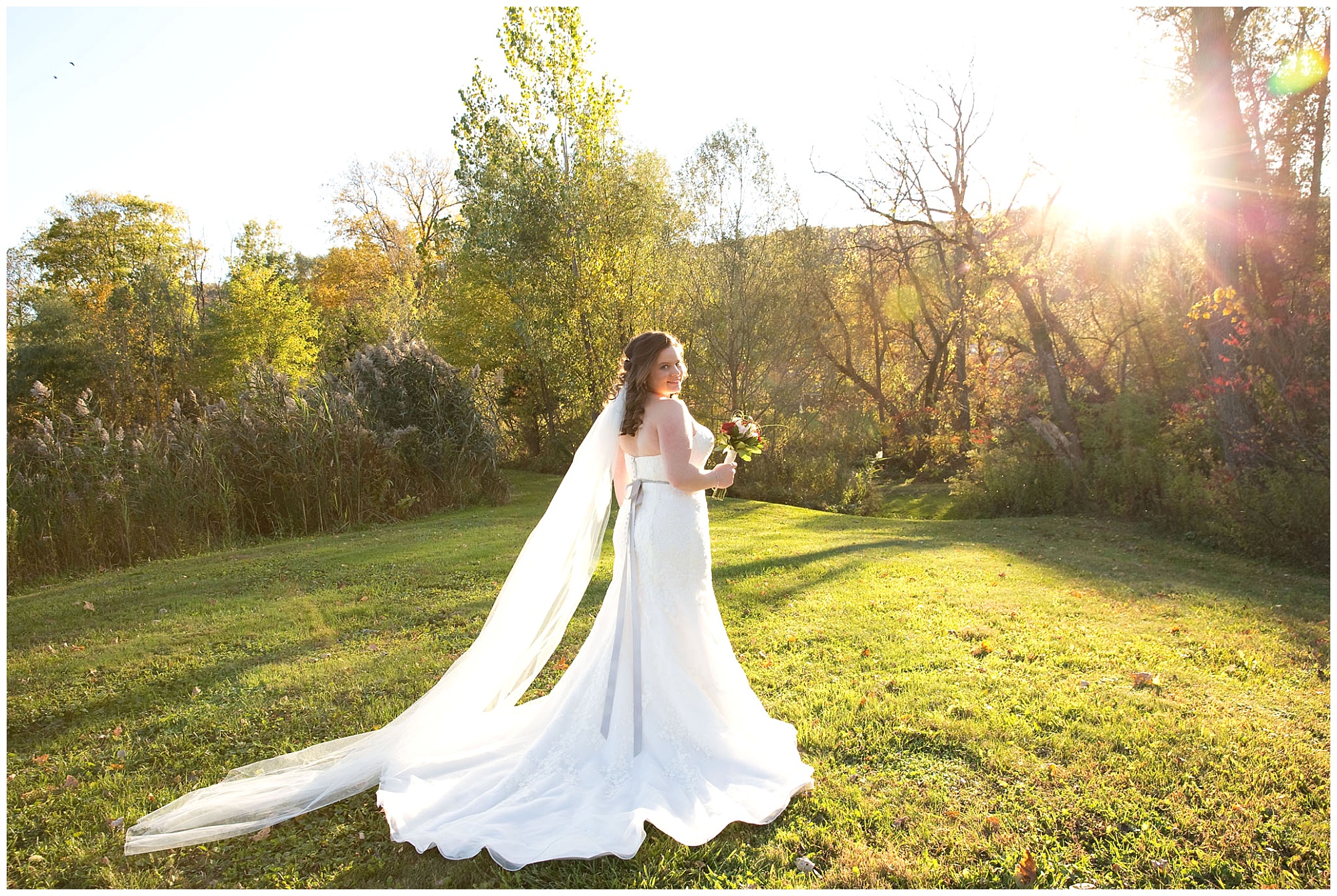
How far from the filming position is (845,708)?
4902mm

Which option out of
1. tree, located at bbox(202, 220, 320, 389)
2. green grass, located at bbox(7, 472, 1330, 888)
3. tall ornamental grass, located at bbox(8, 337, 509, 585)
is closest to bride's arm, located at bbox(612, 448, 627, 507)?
green grass, located at bbox(7, 472, 1330, 888)

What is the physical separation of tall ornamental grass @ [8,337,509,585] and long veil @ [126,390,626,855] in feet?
25.6

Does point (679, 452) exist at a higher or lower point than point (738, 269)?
lower

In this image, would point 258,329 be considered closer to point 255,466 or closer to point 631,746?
point 255,466

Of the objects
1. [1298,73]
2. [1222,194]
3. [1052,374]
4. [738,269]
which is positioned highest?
[1298,73]

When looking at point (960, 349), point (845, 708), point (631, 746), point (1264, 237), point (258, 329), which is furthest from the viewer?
point (258, 329)

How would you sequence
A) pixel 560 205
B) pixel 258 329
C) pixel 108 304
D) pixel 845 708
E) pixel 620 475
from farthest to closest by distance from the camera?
pixel 108 304, pixel 258 329, pixel 560 205, pixel 845 708, pixel 620 475

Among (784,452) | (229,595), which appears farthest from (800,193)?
(229,595)

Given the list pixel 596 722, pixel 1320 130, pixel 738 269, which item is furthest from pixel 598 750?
pixel 738 269

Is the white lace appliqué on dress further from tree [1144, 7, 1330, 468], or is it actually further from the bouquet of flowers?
tree [1144, 7, 1330, 468]

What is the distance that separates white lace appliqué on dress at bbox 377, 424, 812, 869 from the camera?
3.48 m

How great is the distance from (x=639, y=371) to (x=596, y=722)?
1.90 m

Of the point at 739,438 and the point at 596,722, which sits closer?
the point at 596,722

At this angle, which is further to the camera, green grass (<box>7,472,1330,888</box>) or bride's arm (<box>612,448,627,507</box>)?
bride's arm (<box>612,448,627,507</box>)
